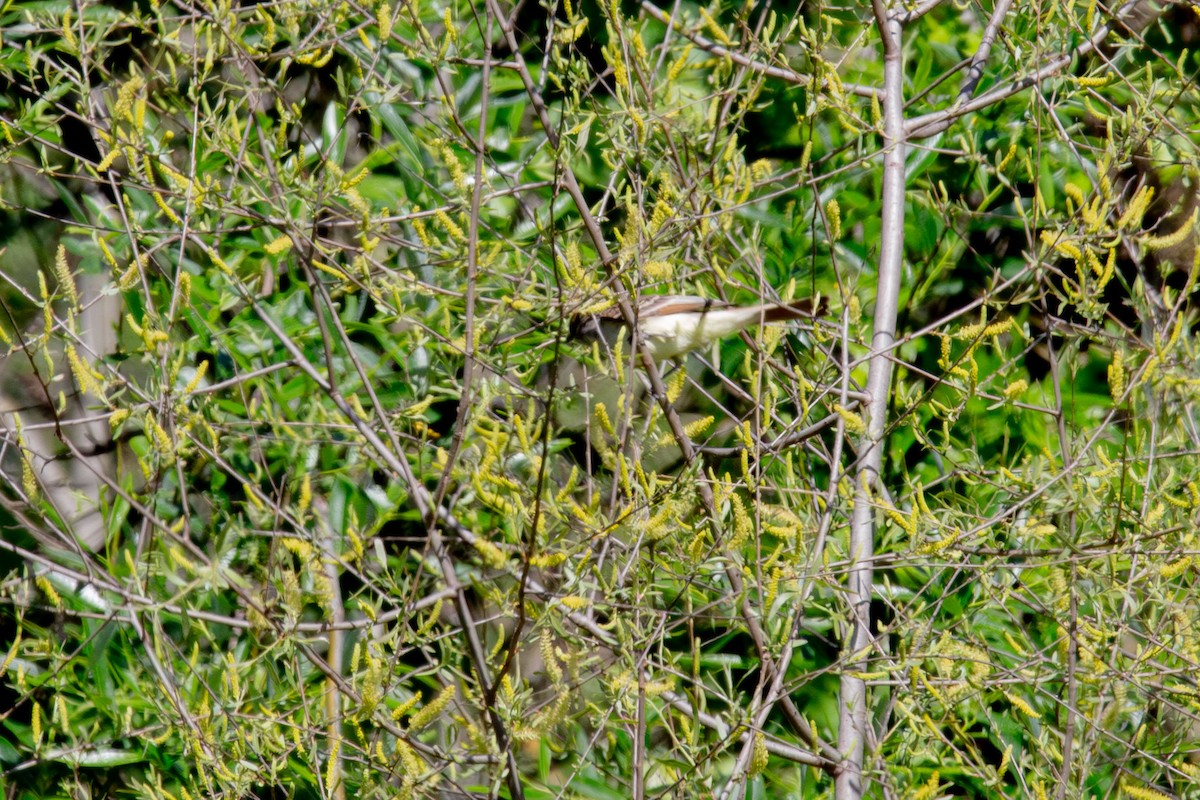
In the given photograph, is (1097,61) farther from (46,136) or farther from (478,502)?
(46,136)

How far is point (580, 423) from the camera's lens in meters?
3.09

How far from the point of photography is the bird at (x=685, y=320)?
8.84ft

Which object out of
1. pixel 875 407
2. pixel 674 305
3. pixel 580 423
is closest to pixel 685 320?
pixel 674 305

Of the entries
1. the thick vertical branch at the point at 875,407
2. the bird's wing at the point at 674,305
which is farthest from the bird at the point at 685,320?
the thick vertical branch at the point at 875,407

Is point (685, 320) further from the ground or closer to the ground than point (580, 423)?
further from the ground

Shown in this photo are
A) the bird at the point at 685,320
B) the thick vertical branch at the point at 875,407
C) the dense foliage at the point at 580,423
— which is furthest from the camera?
the bird at the point at 685,320

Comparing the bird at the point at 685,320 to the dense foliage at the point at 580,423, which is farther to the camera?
the bird at the point at 685,320

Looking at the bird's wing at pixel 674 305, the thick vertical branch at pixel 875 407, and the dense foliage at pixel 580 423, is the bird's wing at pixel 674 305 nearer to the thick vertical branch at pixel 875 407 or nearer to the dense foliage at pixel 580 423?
the dense foliage at pixel 580 423

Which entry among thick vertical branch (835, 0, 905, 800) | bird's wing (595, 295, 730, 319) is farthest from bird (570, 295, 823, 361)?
thick vertical branch (835, 0, 905, 800)

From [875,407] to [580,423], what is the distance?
921 mm

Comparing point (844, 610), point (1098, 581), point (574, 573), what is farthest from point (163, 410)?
point (1098, 581)

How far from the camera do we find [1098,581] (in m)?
2.04

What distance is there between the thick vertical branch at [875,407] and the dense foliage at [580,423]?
0.04 m

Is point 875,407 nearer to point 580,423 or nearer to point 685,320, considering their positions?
point 685,320
